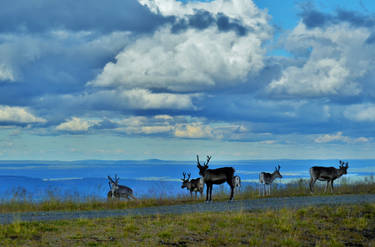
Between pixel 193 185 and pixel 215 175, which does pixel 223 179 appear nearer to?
pixel 215 175

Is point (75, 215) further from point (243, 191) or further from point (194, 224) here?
point (243, 191)

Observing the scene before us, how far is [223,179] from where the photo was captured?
26984 millimetres

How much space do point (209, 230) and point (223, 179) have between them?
11802 millimetres

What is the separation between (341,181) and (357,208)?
17.6 meters

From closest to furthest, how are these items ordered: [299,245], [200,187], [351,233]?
[299,245]
[351,233]
[200,187]

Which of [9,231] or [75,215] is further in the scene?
[75,215]

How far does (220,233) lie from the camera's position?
1485 centimetres

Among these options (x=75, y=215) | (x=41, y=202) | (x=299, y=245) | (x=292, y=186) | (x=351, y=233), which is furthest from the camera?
(x=292, y=186)

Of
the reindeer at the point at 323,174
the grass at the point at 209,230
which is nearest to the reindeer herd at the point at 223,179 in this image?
the reindeer at the point at 323,174

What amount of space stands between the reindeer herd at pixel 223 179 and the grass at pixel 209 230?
29.2 ft

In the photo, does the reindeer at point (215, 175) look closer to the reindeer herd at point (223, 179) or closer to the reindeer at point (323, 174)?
the reindeer herd at point (223, 179)

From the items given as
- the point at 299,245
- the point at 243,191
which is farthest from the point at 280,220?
the point at 243,191

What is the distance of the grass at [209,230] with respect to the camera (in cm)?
1387

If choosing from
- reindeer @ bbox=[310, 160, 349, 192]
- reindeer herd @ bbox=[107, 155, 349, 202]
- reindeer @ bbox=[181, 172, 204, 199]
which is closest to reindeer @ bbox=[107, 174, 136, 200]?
reindeer herd @ bbox=[107, 155, 349, 202]
